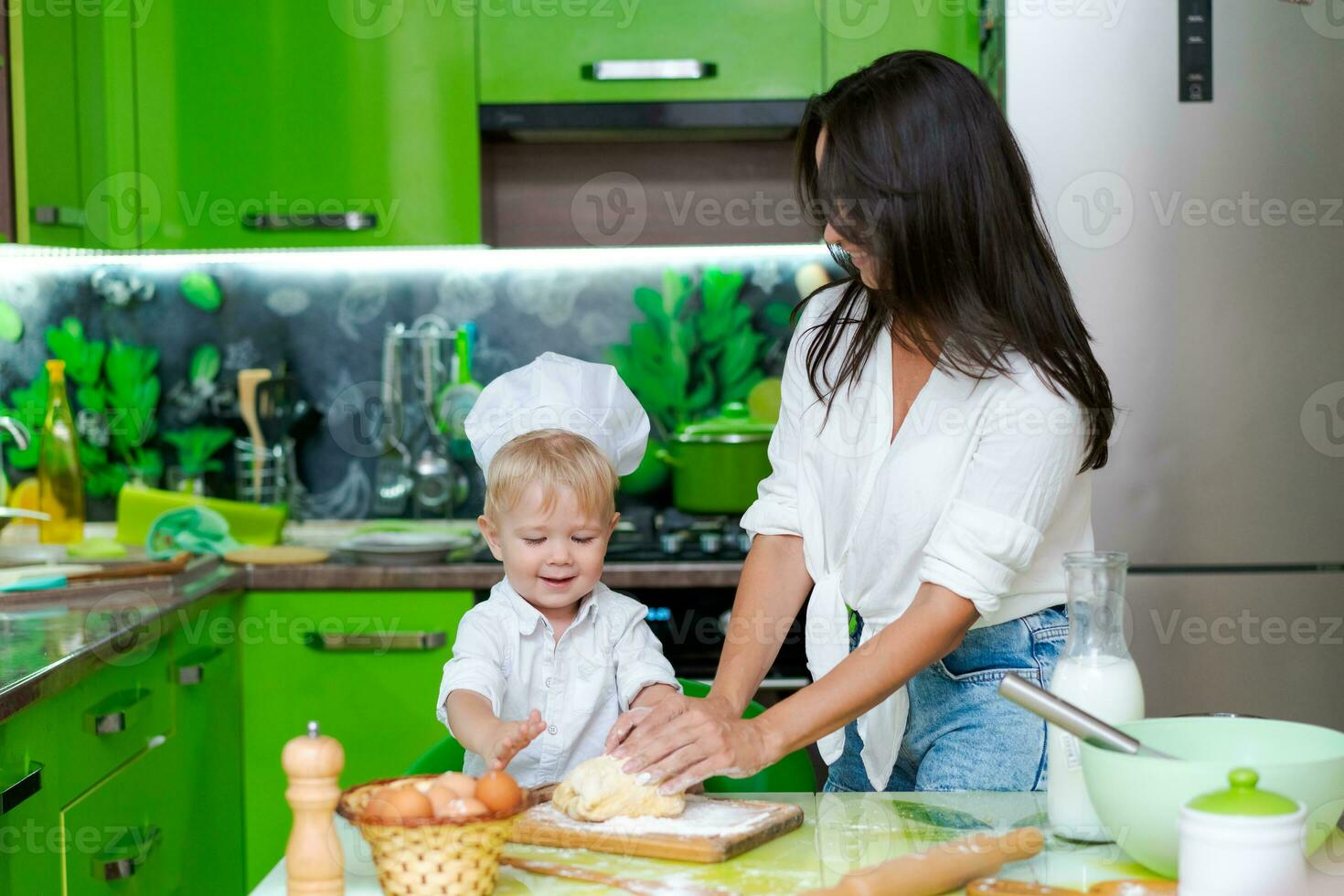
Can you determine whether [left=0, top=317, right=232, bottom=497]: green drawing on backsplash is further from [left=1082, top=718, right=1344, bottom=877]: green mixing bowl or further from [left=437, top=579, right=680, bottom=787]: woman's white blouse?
[left=1082, top=718, right=1344, bottom=877]: green mixing bowl

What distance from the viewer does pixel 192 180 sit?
2562 mm

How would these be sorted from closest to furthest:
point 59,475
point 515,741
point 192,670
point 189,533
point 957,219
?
1. point 515,741
2. point 957,219
3. point 192,670
4. point 189,533
5. point 59,475

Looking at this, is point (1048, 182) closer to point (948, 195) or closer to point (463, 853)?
point (948, 195)

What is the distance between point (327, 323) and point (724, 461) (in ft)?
3.07

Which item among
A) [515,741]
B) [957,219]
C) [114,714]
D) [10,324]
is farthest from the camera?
[10,324]

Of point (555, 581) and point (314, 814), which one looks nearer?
point (314, 814)

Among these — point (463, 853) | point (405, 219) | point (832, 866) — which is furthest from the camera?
point (405, 219)

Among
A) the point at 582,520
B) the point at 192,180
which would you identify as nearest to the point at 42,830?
the point at 582,520

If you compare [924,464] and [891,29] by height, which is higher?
[891,29]

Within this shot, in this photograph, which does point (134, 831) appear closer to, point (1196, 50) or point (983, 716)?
point (983, 716)

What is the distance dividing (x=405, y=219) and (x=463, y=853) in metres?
1.80

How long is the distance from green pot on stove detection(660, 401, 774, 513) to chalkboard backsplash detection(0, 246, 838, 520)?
0.23 meters

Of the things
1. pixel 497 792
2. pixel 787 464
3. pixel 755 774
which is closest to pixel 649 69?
pixel 787 464

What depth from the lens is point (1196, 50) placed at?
2.26 m
